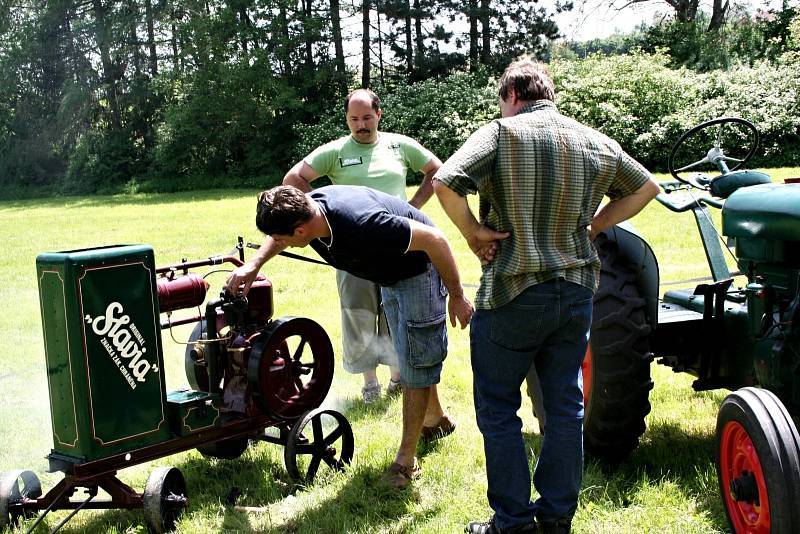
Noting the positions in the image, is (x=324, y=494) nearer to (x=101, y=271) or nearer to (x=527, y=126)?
(x=101, y=271)

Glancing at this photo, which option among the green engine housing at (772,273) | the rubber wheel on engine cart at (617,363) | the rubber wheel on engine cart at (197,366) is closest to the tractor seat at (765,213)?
the green engine housing at (772,273)

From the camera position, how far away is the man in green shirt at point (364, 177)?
16.8 ft

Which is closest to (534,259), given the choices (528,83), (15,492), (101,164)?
(528,83)

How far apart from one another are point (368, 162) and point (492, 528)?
8.52 feet

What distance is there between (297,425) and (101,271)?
1.19 m

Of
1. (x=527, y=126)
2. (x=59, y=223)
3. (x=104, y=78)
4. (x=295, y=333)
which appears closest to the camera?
(x=527, y=126)

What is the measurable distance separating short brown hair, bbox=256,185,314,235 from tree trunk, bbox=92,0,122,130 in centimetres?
3296

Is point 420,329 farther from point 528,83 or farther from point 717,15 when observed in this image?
point 717,15

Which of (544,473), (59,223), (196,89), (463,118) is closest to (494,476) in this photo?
(544,473)

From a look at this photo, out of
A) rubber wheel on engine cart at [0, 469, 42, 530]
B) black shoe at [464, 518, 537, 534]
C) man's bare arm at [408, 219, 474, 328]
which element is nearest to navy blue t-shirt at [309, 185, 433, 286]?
man's bare arm at [408, 219, 474, 328]

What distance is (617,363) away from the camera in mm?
3592

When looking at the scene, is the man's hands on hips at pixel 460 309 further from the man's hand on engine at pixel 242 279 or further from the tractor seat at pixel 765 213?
the tractor seat at pixel 765 213

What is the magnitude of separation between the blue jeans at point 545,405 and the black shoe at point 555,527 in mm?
20

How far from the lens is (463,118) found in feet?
80.4
